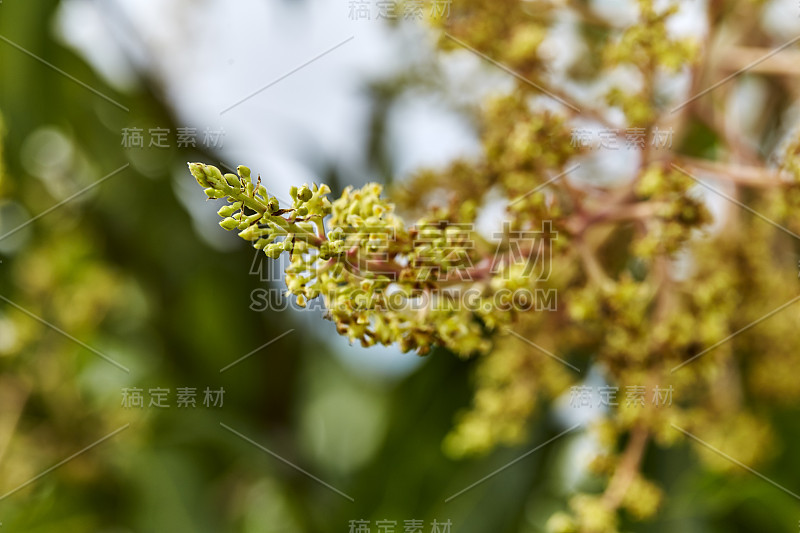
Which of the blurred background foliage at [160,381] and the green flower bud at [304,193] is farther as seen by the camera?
the blurred background foliage at [160,381]

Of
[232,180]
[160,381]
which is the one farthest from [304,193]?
[160,381]

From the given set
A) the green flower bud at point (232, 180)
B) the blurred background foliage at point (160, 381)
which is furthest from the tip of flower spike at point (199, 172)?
the blurred background foliage at point (160, 381)

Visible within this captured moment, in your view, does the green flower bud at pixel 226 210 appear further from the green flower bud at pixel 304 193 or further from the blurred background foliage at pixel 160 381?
the blurred background foliage at pixel 160 381

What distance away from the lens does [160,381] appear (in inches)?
74.1

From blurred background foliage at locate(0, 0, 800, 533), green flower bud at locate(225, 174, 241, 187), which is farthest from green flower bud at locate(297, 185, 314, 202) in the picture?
blurred background foliage at locate(0, 0, 800, 533)

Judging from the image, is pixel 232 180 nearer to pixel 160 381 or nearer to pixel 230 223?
pixel 230 223

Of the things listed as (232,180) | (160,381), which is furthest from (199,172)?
(160,381)

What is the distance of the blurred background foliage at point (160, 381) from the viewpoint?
168cm

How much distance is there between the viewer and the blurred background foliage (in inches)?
66.2

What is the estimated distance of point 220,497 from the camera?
6.53ft

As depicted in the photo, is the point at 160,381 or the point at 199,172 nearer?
the point at 199,172

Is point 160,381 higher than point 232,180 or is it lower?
lower

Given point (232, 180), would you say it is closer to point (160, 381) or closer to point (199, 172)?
point (199, 172)

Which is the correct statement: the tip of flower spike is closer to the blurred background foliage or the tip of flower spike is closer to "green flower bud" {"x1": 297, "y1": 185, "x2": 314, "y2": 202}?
"green flower bud" {"x1": 297, "y1": 185, "x2": 314, "y2": 202}
